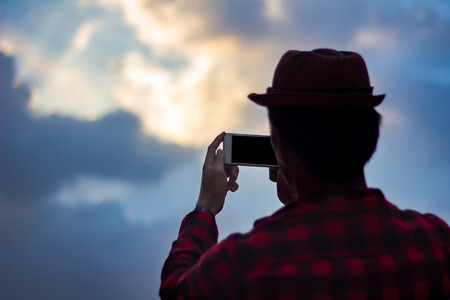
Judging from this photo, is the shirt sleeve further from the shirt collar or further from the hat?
the hat

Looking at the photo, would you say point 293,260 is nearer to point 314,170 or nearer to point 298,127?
point 314,170

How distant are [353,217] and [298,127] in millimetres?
601

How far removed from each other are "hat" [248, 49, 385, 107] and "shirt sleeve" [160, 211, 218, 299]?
3.24 ft

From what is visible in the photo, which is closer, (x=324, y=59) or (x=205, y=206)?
(x=324, y=59)

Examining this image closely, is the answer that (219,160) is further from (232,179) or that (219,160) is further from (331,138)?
(331,138)

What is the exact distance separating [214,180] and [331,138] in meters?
1.16

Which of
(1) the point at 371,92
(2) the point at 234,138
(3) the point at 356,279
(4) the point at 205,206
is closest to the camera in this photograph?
(3) the point at 356,279

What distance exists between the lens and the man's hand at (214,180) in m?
3.49

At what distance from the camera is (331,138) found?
2.67m

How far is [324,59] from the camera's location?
9.46 ft

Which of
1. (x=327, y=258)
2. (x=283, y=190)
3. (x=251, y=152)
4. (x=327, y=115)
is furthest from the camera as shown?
(x=251, y=152)

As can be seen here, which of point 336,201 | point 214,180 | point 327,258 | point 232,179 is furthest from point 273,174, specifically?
point 327,258

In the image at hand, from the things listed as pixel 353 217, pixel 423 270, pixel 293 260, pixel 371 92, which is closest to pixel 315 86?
pixel 371 92

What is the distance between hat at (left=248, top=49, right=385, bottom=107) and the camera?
Answer: 2711mm
